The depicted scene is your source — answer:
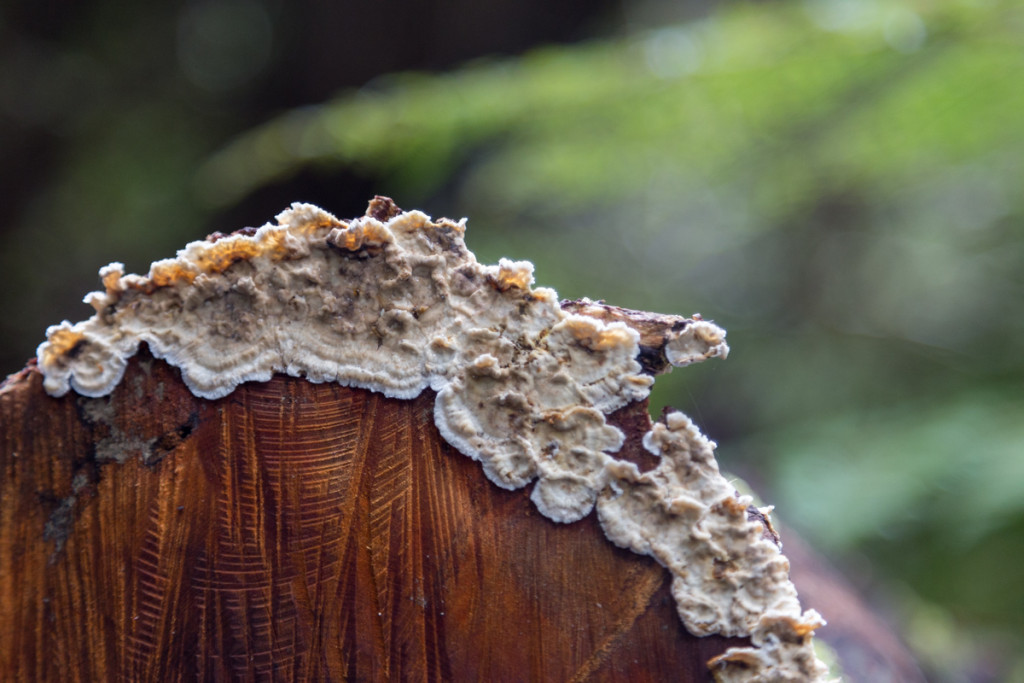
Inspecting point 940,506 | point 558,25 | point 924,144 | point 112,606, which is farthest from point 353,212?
point 112,606

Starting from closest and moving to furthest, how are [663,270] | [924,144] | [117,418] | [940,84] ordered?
1. [117,418]
2. [940,84]
3. [924,144]
4. [663,270]

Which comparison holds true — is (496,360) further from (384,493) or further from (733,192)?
(733,192)

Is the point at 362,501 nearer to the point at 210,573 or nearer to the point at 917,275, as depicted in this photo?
the point at 210,573

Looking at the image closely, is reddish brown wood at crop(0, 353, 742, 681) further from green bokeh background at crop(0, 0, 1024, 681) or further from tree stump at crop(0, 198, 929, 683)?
green bokeh background at crop(0, 0, 1024, 681)

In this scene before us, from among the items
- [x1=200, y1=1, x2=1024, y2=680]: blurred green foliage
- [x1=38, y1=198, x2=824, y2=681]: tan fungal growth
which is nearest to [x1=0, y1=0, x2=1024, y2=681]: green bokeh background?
[x1=200, y1=1, x2=1024, y2=680]: blurred green foliage

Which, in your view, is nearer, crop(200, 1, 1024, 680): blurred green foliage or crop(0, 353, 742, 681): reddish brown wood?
crop(0, 353, 742, 681): reddish brown wood

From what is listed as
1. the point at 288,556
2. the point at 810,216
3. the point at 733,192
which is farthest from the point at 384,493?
the point at 810,216
